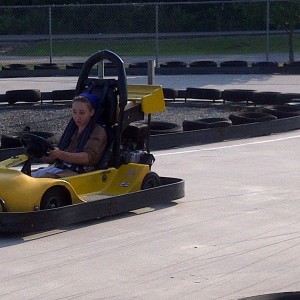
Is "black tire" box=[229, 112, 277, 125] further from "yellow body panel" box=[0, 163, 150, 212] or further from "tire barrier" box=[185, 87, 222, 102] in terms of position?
"yellow body panel" box=[0, 163, 150, 212]

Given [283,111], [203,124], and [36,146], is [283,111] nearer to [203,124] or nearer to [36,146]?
[203,124]

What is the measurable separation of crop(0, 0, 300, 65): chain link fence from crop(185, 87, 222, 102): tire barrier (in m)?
12.7

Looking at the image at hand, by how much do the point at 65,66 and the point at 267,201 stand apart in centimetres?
1844

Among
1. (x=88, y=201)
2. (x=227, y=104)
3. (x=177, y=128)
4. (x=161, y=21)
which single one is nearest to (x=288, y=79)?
(x=227, y=104)

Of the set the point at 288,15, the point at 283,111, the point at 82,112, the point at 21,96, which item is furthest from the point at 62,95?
the point at 288,15

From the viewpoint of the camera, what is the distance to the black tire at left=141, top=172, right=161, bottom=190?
793 cm

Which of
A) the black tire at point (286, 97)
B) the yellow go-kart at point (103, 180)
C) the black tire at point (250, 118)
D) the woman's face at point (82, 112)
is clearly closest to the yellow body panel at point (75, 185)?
the yellow go-kart at point (103, 180)

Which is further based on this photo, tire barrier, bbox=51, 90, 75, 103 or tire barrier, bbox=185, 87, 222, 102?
tire barrier, bbox=51, 90, 75, 103

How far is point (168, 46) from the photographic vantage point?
35125mm

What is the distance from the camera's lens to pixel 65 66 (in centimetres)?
2614

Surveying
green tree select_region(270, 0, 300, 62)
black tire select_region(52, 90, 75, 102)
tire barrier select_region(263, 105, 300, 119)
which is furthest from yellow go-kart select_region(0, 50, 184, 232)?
green tree select_region(270, 0, 300, 62)

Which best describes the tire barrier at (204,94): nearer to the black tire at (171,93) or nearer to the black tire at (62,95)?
the black tire at (171,93)

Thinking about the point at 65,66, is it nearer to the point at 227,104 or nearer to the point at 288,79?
the point at 288,79

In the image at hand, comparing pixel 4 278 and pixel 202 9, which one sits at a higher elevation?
pixel 202 9
